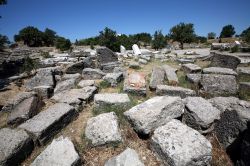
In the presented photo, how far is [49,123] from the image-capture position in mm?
3561

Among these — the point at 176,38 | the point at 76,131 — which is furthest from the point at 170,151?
the point at 176,38

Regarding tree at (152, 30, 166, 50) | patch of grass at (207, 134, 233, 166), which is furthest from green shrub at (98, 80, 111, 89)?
tree at (152, 30, 166, 50)

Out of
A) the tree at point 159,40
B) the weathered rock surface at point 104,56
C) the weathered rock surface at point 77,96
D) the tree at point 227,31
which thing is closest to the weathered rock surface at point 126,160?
the weathered rock surface at point 77,96

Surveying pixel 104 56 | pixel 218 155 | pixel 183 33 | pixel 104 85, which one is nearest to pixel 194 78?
pixel 104 85

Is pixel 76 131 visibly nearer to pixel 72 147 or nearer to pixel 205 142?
pixel 72 147

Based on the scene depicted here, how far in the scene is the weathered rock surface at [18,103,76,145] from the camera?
3.38 m

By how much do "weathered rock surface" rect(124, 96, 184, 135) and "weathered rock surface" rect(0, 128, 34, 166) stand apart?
73.4 inches

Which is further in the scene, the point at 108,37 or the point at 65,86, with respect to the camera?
the point at 108,37

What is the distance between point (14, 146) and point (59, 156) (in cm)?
82

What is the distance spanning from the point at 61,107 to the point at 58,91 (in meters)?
1.80

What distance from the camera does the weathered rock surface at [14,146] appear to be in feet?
9.33

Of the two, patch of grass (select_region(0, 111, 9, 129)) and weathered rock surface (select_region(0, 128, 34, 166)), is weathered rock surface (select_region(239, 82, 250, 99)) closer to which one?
weathered rock surface (select_region(0, 128, 34, 166))

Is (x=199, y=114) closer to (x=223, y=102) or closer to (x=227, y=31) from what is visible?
(x=223, y=102)

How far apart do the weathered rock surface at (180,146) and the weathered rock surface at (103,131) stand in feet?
2.26
